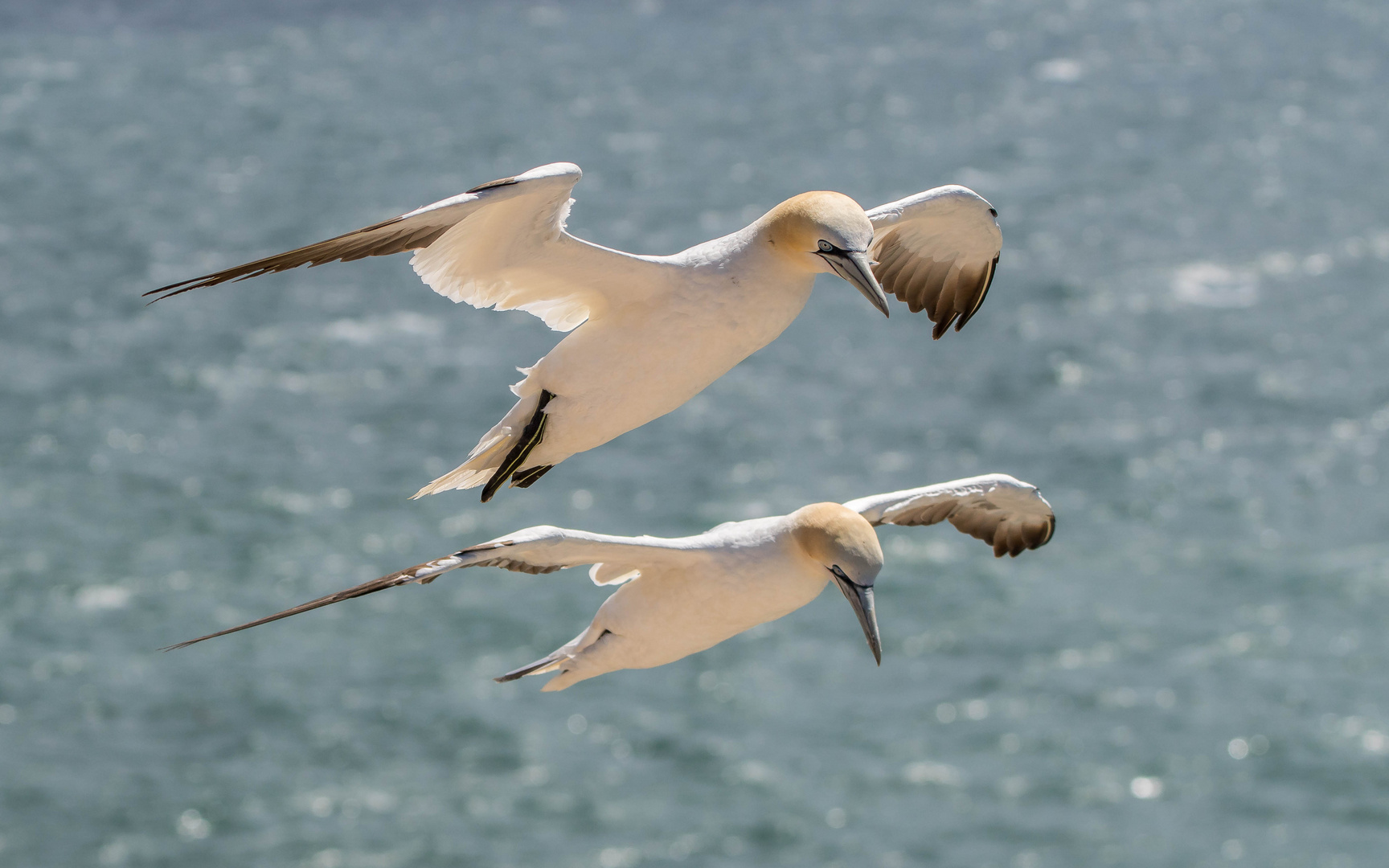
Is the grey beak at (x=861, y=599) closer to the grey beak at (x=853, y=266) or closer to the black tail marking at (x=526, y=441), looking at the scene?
the grey beak at (x=853, y=266)

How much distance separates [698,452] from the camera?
7138cm

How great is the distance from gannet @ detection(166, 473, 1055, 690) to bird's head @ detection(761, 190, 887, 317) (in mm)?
1276

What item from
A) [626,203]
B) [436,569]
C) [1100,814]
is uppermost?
[436,569]

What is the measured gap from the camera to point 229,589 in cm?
6638

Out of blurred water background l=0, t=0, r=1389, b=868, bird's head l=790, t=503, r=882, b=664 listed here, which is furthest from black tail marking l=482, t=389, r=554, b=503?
blurred water background l=0, t=0, r=1389, b=868

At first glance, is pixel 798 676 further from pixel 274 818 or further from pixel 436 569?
pixel 436 569

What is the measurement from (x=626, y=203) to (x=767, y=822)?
31.4 metres

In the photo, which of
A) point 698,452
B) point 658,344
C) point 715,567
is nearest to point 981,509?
point 715,567

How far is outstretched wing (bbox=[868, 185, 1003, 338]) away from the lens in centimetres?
1073

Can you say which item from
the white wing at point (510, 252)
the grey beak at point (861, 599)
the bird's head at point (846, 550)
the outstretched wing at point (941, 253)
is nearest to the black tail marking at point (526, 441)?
the white wing at point (510, 252)

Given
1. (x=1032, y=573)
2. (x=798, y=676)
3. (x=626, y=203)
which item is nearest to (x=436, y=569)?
(x=798, y=676)

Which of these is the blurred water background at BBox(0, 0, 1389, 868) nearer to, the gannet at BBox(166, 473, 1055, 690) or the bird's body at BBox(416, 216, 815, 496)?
the gannet at BBox(166, 473, 1055, 690)

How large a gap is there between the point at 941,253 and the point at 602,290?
2.68 meters

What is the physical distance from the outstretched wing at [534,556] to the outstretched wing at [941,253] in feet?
7.95
